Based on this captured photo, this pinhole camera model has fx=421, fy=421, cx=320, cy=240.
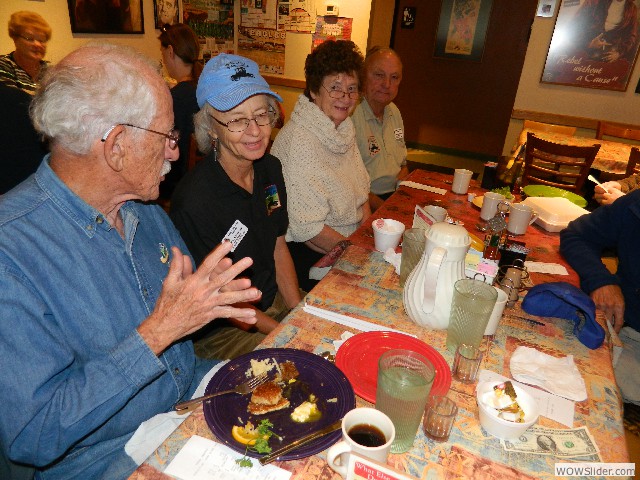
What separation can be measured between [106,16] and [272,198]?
338 centimetres

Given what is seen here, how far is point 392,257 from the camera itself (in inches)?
68.9

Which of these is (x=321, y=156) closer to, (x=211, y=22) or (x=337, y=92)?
(x=337, y=92)

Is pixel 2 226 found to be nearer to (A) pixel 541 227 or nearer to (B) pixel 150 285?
(B) pixel 150 285

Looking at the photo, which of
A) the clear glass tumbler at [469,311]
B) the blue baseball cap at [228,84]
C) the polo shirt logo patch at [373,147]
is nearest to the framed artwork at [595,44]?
the polo shirt logo patch at [373,147]

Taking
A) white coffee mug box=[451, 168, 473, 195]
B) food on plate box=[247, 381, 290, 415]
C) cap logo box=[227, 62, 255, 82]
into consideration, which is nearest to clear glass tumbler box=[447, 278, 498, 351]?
food on plate box=[247, 381, 290, 415]

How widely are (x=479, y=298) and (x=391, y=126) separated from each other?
2491mm

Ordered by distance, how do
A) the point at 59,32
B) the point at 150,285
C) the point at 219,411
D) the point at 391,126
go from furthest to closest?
1. the point at 59,32
2. the point at 391,126
3. the point at 150,285
4. the point at 219,411

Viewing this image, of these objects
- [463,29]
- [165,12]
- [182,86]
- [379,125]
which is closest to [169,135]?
[379,125]

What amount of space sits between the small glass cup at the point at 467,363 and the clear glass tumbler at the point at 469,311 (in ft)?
0.28

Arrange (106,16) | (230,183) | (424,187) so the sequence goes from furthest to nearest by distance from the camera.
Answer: (106,16)
(424,187)
(230,183)

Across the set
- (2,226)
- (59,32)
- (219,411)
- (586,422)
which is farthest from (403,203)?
(59,32)

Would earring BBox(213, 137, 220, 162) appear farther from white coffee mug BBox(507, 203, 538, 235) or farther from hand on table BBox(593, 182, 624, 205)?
hand on table BBox(593, 182, 624, 205)

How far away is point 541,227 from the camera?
2.29m

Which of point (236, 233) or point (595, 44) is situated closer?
point (236, 233)
